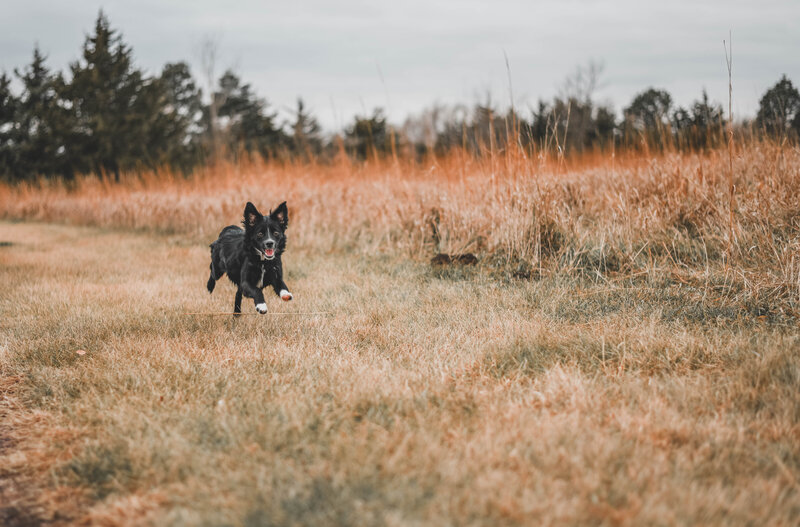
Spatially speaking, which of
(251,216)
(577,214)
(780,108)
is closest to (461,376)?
(251,216)

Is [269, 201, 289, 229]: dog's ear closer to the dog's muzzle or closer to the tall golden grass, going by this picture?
the dog's muzzle

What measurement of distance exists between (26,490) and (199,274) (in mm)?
3789

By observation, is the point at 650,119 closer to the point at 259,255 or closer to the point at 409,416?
the point at 259,255

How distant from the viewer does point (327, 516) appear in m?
1.50

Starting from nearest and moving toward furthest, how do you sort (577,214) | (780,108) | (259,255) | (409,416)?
(409,416) < (259,255) < (577,214) < (780,108)

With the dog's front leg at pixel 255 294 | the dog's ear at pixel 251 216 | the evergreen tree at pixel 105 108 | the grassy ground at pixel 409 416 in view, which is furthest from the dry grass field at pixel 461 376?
the evergreen tree at pixel 105 108

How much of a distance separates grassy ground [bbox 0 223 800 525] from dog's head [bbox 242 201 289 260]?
548 mm

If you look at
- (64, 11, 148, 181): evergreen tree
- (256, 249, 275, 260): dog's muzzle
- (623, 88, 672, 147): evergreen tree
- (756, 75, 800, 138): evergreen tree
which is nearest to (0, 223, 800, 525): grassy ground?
(256, 249, 275, 260): dog's muzzle

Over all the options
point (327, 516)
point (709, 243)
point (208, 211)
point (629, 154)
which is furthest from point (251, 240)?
point (208, 211)

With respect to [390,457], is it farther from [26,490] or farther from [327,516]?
[26,490]

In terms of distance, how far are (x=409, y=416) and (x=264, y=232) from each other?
1400mm

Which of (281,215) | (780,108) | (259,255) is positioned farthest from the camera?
(780,108)

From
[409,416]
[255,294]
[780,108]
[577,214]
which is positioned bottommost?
[409,416]

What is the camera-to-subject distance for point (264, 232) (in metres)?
2.91
